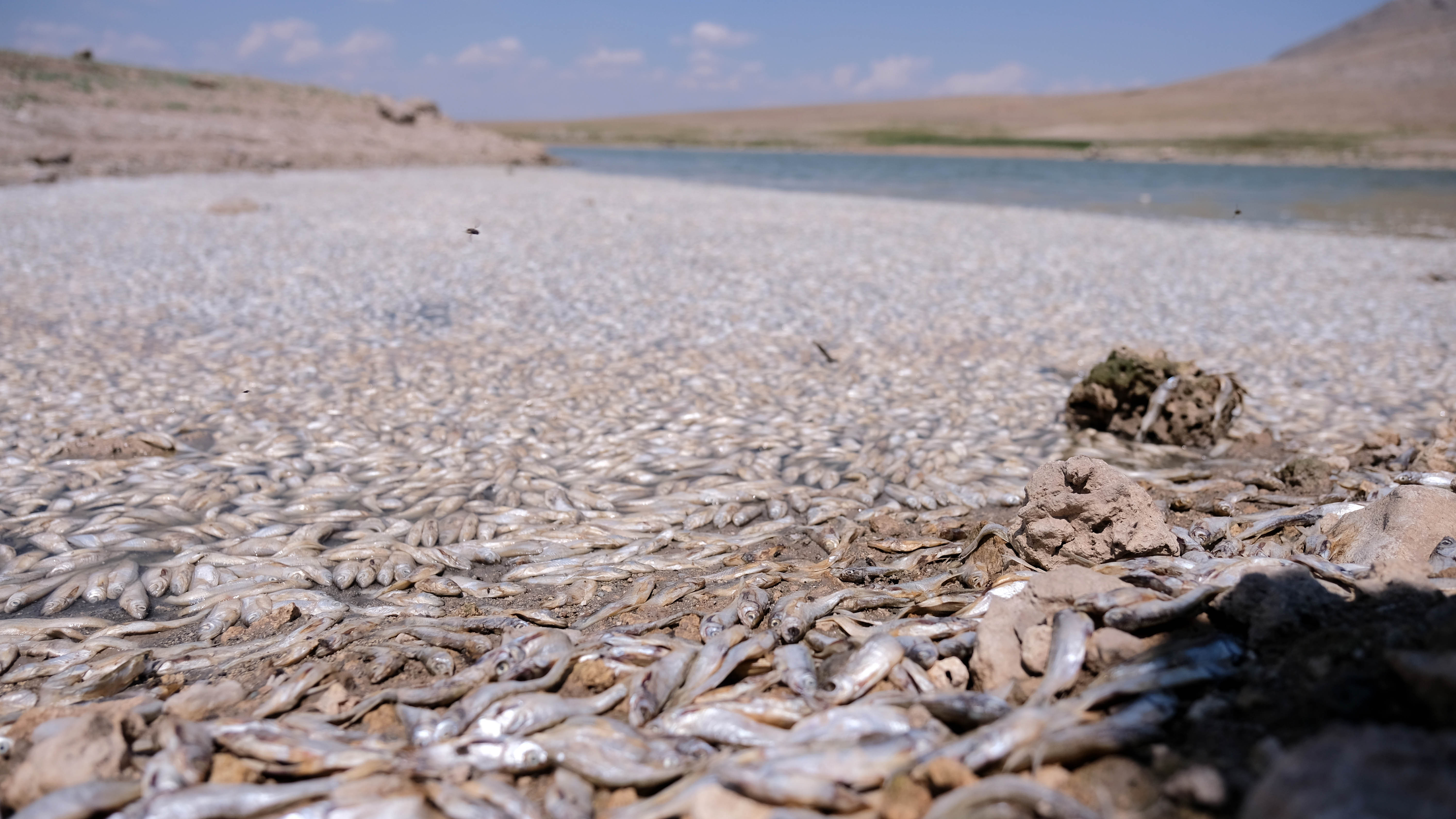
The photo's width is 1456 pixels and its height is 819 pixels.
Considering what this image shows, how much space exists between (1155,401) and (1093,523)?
280cm

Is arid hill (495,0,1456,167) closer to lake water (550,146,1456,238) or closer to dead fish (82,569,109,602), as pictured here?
lake water (550,146,1456,238)

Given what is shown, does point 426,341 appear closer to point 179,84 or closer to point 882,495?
point 882,495

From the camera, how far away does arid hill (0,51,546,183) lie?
24.6 meters

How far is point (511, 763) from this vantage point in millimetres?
2387

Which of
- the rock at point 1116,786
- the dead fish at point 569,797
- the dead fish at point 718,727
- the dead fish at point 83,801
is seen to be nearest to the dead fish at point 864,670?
the dead fish at point 718,727

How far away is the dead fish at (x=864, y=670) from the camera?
2.72m

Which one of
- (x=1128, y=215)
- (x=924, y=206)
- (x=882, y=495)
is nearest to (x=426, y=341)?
(x=882, y=495)

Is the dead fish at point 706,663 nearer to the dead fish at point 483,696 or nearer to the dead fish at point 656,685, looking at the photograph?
the dead fish at point 656,685

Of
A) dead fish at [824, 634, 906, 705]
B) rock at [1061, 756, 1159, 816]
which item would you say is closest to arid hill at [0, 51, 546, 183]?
dead fish at [824, 634, 906, 705]

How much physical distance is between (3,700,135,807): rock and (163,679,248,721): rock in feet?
0.78

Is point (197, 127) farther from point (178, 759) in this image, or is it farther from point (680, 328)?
point (178, 759)

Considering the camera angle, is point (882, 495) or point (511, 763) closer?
point (511, 763)

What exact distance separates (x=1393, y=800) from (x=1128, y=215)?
22201 mm

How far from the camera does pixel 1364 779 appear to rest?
1596mm
